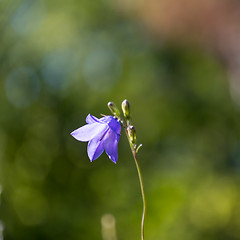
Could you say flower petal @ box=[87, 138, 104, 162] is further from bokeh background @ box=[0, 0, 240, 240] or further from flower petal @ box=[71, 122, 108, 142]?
bokeh background @ box=[0, 0, 240, 240]

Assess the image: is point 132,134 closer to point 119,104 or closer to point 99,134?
point 99,134

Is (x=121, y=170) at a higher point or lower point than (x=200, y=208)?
higher

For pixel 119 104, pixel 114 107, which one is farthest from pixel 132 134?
pixel 119 104

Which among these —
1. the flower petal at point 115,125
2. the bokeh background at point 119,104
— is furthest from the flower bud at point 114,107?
the bokeh background at point 119,104

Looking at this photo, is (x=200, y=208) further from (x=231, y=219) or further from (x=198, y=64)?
(x=198, y=64)

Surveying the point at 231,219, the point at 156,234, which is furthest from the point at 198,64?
the point at 156,234

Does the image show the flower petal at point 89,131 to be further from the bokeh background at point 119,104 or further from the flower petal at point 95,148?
the bokeh background at point 119,104
